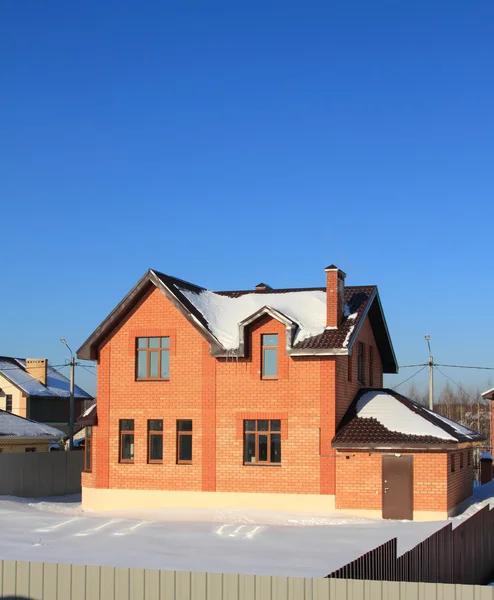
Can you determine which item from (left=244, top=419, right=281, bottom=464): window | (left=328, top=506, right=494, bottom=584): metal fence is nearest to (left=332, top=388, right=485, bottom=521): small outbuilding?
(left=244, top=419, right=281, bottom=464): window

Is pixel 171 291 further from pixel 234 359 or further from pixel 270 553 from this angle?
pixel 270 553

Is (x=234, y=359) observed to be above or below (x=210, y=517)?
above

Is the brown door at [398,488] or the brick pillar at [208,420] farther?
the brick pillar at [208,420]

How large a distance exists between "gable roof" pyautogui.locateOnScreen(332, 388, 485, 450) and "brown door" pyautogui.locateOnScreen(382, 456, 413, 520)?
637 mm

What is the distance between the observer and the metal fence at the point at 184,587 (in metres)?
9.34

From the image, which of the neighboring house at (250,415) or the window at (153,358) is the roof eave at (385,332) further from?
the window at (153,358)

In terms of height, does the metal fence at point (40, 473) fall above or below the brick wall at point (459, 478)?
below

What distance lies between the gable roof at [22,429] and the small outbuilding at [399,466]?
961 inches

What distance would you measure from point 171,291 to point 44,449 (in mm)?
23544

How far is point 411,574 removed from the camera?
1288 cm

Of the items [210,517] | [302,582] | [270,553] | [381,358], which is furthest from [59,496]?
[302,582]

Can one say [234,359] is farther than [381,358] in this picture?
No

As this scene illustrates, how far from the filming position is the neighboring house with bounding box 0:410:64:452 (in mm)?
45750

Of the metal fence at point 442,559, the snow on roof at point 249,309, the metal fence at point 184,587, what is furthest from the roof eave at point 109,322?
the metal fence at point 184,587
